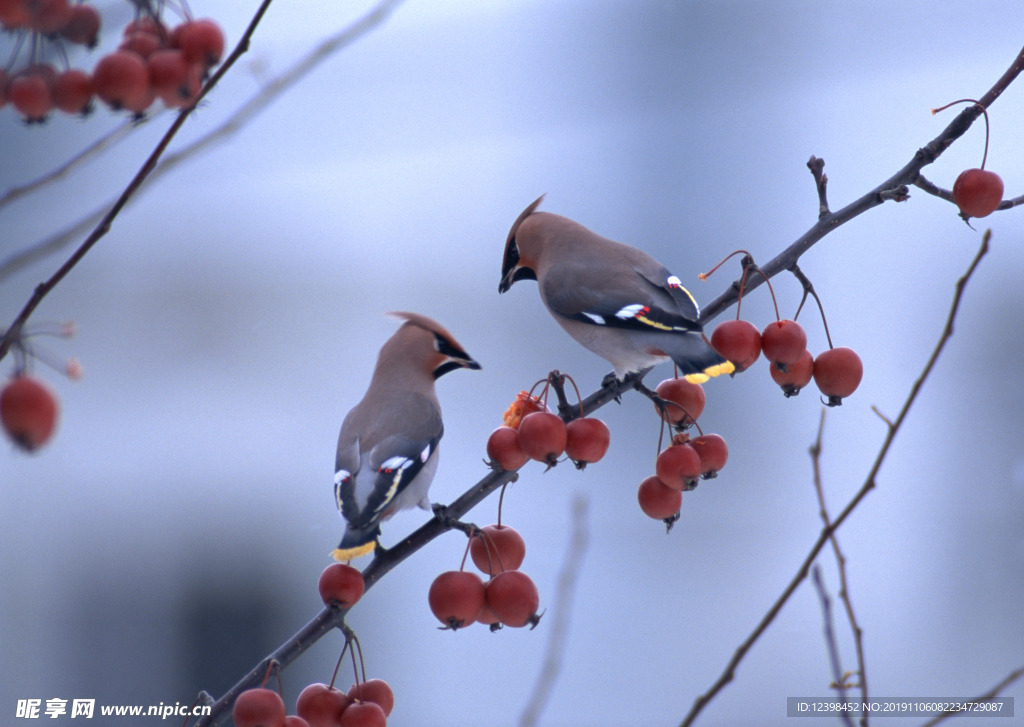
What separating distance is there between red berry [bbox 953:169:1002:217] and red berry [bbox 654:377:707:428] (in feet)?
1.28

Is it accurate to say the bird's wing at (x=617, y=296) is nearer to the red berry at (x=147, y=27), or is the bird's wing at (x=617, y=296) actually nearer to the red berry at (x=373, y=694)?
the red berry at (x=373, y=694)

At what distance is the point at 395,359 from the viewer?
1.65 m

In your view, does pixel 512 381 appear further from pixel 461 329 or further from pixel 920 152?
pixel 920 152

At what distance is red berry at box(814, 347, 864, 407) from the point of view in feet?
3.85

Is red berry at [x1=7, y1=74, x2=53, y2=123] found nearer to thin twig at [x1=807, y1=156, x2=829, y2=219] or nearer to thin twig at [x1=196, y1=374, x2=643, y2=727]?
thin twig at [x1=196, y1=374, x2=643, y2=727]

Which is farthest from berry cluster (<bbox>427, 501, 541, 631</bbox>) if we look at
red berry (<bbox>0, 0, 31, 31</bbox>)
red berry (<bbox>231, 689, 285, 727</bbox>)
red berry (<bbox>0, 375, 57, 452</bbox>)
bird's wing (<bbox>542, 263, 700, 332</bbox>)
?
red berry (<bbox>0, 0, 31, 31</bbox>)

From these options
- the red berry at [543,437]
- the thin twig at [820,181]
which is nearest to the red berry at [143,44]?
the red berry at [543,437]

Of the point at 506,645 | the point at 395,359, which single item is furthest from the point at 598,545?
the point at 395,359

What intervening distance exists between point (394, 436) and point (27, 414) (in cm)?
91

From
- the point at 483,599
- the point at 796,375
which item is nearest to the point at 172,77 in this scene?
the point at 483,599

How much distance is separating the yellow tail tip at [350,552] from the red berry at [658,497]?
0.34 m

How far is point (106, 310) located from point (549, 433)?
327 centimetres

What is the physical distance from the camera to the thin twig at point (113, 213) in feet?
1.97

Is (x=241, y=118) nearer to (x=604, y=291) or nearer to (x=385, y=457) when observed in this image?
(x=385, y=457)
